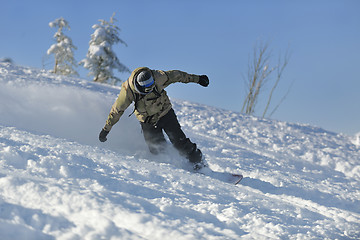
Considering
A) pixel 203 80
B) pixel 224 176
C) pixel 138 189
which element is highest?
pixel 203 80

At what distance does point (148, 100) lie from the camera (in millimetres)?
4055

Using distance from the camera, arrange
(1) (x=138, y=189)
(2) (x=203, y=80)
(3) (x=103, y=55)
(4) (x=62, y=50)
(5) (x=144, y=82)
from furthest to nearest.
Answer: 1. (4) (x=62, y=50)
2. (3) (x=103, y=55)
3. (2) (x=203, y=80)
4. (5) (x=144, y=82)
5. (1) (x=138, y=189)

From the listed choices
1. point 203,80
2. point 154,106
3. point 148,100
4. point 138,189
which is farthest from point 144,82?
point 138,189

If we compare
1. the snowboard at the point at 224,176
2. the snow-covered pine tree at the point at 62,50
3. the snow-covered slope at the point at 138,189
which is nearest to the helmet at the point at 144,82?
the snow-covered slope at the point at 138,189

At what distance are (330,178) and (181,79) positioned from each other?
3515 mm

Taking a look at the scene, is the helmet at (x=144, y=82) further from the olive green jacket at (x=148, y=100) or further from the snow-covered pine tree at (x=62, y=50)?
the snow-covered pine tree at (x=62, y=50)

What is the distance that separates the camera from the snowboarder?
150 inches

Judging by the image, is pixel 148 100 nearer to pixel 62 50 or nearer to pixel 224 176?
pixel 224 176

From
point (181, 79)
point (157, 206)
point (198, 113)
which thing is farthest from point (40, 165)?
point (198, 113)

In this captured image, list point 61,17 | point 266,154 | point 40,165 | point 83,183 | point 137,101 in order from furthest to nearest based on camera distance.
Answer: point 61,17 < point 266,154 < point 137,101 < point 40,165 < point 83,183

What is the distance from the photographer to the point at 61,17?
23.1 m

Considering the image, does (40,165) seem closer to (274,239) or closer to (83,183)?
(83,183)

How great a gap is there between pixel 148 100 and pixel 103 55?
1651cm

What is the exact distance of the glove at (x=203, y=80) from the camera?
184 inches
